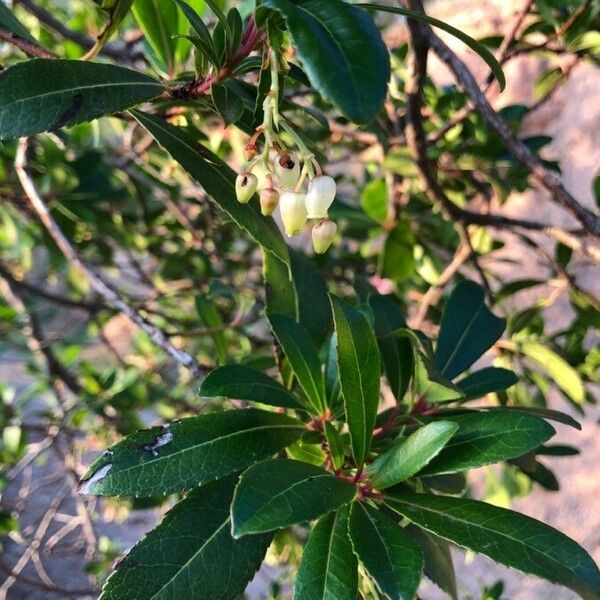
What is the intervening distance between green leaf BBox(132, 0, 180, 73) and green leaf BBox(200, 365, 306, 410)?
1.14ft

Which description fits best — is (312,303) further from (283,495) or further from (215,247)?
(215,247)

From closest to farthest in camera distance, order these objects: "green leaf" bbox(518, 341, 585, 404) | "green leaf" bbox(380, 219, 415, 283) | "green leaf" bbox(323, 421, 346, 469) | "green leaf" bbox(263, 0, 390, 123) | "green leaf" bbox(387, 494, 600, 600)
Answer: "green leaf" bbox(263, 0, 390, 123), "green leaf" bbox(387, 494, 600, 600), "green leaf" bbox(323, 421, 346, 469), "green leaf" bbox(518, 341, 585, 404), "green leaf" bbox(380, 219, 415, 283)

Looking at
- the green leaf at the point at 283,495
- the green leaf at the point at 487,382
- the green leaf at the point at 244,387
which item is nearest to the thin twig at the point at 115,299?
the green leaf at the point at 244,387

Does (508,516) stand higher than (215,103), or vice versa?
(215,103)

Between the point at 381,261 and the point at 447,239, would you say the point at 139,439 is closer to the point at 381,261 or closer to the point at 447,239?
the point at 381,261

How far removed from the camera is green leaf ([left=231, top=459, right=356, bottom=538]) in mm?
474

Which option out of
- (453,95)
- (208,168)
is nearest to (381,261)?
(453,95)

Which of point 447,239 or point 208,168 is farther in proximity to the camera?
point 447,239

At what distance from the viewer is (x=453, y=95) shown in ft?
4.09

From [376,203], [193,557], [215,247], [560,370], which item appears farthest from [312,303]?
[215,247]

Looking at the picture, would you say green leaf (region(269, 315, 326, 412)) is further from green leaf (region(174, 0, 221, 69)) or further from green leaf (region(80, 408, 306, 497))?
green leaf (region(174, 0, 221, 69))

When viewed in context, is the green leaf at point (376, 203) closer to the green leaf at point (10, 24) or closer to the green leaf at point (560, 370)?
the green leaf at point (560, 370)

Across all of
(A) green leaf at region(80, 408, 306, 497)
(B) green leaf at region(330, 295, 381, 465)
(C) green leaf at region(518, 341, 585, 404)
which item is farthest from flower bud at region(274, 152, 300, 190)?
(C) green leaf at region(518, 341, 585, 404)

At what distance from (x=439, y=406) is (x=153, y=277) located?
159 cm
